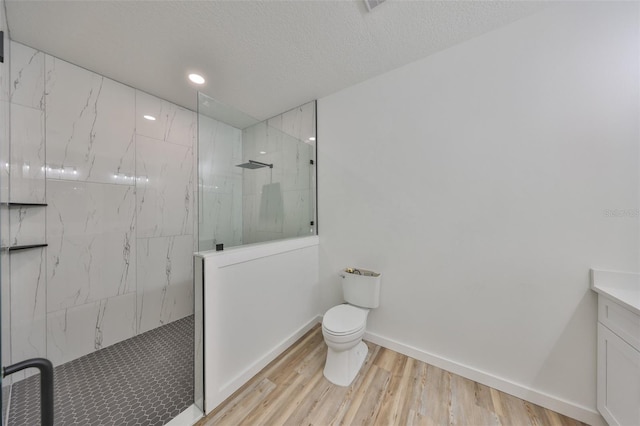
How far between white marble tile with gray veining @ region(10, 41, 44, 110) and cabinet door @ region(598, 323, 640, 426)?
162 inches

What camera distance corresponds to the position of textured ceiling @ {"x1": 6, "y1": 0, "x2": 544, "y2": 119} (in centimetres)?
146

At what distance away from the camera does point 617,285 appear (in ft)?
4.31

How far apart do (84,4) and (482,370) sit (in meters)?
3.66

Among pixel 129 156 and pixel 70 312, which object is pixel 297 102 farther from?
pixel 70 312

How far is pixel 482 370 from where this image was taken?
5.46ft

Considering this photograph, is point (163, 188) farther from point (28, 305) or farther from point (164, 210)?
point (28, 305)

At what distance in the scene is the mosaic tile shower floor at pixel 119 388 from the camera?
4.66ft

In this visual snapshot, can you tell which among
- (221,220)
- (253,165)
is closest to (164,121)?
(253,165)

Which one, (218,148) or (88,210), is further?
(88,210)

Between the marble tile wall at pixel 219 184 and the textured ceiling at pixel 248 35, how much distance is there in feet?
1.93

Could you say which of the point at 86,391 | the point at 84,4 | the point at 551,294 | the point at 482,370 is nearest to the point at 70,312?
the point at 86,391

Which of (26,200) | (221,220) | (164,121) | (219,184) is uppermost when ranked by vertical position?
(164,121)

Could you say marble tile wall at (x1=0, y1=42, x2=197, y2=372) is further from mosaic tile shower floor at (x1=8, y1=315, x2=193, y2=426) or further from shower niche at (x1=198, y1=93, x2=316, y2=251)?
shower niche at (x1=198, y1=93, x2=316, y2=251)

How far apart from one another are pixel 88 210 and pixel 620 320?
3788mm
